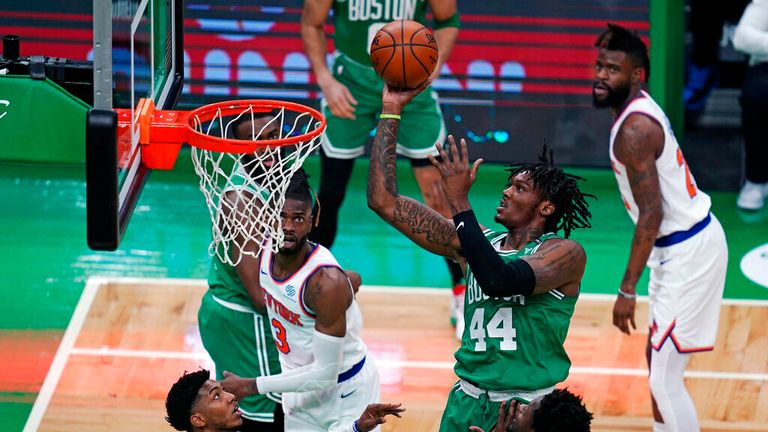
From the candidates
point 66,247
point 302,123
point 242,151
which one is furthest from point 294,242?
point 66,247

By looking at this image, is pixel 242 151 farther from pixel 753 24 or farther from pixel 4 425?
pixel 753 24

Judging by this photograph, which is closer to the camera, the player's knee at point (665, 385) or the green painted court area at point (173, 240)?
the player's knee at point (665, 385)

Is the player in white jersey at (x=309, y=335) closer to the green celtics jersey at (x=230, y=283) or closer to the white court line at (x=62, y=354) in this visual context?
the green celtics jersey at (x=230, y=283)

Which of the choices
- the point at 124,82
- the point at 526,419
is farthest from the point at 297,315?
the point at 124,82

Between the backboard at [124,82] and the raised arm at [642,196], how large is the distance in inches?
81.8

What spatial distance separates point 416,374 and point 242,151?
7.76 feet

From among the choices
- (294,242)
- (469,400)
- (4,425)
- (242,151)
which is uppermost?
(242,151)

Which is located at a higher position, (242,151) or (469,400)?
(242,151)

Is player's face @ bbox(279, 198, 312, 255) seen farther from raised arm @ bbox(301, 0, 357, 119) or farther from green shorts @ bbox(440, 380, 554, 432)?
raised arm @ bbox(301, 0, 357, 119)

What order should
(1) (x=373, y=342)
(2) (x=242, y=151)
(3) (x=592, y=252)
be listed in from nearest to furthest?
(2) (x=242, y=151) → (1) (x=373, y=342) → (3) (x=592, y=252)

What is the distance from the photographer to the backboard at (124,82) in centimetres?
418

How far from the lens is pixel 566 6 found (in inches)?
368

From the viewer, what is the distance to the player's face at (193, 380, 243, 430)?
4.59 metres

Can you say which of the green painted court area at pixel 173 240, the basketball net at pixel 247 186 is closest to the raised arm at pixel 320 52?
the green painted court area at pixel 173 240
